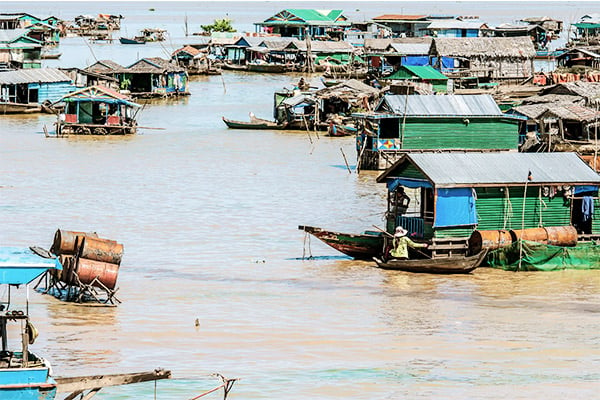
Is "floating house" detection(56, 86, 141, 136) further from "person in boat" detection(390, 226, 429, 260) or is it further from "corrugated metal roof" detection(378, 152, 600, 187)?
"person in boat" detection(390, 226, 429, 260)

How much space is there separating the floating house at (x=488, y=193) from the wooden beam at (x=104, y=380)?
8836 mm

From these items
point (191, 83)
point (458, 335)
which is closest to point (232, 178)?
point (458, 335)

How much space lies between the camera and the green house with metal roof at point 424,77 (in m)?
47.5

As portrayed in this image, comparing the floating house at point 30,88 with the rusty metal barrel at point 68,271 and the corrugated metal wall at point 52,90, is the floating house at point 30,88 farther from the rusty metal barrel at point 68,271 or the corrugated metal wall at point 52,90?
the rusty metal barrel at point 68,271

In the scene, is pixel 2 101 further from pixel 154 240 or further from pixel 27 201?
pixel 154 240

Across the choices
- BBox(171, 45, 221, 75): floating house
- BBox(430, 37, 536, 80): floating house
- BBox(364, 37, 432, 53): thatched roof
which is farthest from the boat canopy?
BBox(171, 45, 221, 75): floating house

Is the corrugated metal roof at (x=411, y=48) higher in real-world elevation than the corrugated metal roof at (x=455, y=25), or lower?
lower

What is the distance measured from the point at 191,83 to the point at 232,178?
112 ft

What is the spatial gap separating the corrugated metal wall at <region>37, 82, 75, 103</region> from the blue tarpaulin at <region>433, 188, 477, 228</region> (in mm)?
31133

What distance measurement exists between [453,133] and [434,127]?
55 cm

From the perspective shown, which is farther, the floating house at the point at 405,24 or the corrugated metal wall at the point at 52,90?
the floating house at the point at 405,24

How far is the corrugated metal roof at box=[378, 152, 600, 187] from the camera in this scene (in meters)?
18.6

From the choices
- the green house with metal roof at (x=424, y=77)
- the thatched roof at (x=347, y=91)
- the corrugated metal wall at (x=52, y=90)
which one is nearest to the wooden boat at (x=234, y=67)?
the green house with metal roof at (x=424, y=77)

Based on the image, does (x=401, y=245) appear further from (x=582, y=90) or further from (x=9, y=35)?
(x=9, y=35)
